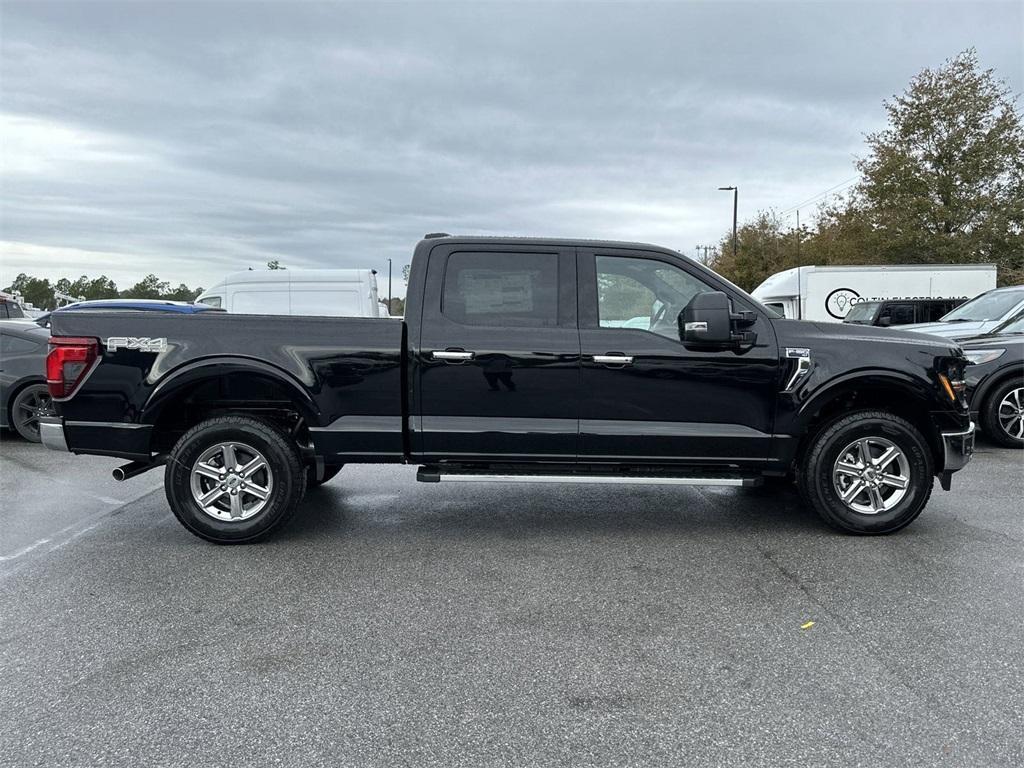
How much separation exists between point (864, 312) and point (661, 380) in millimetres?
14138

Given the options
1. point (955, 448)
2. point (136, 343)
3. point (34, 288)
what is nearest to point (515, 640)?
point (136, 343)

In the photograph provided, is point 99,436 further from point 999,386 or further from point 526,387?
point 999,386

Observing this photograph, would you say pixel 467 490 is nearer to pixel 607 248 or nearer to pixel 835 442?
pixel 607 248

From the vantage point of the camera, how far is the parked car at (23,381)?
8.75m

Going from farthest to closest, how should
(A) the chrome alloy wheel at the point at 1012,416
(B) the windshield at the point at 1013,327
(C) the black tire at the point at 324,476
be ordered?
(B) the windshield at the point at 1013,327 < (A) the chrome alloy wheel at the point at 1012,416 < (C) the black tire at the point at 324,476

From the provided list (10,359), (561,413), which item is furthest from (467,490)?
(10,359)

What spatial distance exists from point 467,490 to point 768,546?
2596 mm

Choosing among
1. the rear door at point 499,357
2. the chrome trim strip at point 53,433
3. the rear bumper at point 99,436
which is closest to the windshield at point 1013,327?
the rear door at point 499,357

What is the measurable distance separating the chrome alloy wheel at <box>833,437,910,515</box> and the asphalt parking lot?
0.29m

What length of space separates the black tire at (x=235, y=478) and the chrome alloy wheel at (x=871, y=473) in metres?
3.60

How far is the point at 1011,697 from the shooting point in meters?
2.89

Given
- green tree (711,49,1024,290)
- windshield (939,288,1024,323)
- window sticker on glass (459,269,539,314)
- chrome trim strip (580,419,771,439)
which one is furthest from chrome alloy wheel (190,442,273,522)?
green tree (711,49,1024,290)

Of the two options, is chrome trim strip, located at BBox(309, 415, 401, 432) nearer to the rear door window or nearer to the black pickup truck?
the black pickup truck

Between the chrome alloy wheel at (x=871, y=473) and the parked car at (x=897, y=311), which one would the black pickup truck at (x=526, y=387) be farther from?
the parked car at (x=897, y=311)
